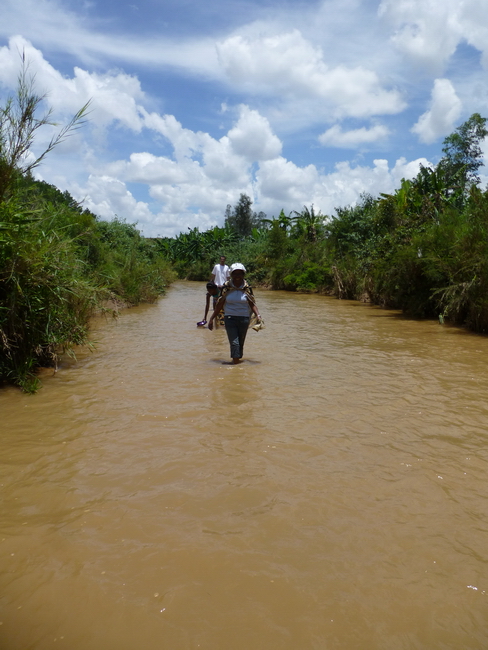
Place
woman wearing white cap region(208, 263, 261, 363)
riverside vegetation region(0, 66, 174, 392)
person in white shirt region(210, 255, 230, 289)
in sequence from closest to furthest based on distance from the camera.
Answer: riverside vegetation region(0, 66, 174, 392) < woman wearing white cap region(208, 263, 261, 363) < person in white shirt region(210, 255, 230, 289)

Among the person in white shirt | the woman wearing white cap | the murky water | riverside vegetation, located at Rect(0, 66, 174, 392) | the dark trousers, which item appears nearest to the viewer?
the murky water

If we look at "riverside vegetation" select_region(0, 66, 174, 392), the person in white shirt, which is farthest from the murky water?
the person in white shirt

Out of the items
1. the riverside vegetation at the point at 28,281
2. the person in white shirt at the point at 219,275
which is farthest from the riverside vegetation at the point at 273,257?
the person in white shirt at the point at 219,275

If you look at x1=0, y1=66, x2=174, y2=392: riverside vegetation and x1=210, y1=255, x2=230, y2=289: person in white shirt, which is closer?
x1=0, y1=66, x2=174, y2=392: riverside vegetation

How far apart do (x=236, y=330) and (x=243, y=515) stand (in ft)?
16.1

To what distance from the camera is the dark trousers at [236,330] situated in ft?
27.2

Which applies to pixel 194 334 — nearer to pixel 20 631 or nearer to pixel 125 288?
pixel 125 288

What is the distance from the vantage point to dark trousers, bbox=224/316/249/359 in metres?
8.28

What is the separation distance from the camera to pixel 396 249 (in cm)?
1839

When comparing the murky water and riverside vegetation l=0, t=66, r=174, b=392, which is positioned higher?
riverside vegetation l=0, t=66, r=174, b=392

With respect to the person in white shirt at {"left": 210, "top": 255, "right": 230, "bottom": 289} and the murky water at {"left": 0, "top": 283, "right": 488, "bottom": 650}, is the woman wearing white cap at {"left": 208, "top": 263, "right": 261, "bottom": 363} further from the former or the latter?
the person in white shirt at {"left": 210, "top": 255, "right": 230, "bottom": 289}

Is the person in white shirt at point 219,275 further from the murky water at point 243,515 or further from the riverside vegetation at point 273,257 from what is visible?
the murky water at point 243,515

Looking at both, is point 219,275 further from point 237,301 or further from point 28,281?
point 28,281

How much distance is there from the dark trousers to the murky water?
105cm
